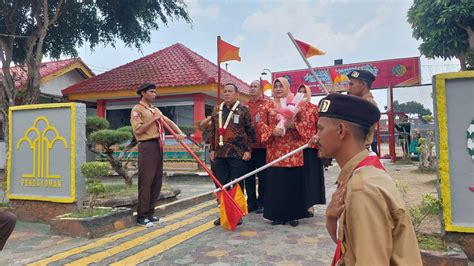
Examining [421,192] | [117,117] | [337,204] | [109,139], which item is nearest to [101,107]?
[117,117]

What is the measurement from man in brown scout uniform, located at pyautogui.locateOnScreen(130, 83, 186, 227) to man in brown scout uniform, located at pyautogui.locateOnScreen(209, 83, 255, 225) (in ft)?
1.83

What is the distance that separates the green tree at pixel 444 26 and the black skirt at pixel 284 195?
7692 millimetres

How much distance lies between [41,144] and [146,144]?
1612 millimetres

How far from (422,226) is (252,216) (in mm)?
2149

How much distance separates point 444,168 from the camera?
3.13 m

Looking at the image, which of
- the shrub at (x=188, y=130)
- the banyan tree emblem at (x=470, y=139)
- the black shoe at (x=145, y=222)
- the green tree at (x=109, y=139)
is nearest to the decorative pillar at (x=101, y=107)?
the shrub at (x=188, y=130)

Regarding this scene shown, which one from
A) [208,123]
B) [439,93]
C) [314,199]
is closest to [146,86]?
[208,123]

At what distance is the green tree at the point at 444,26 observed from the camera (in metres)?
9.82

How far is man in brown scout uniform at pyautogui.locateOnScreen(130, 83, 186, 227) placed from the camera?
4.50 m

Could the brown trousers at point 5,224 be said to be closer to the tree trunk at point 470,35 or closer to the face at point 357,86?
the face at point 357,86

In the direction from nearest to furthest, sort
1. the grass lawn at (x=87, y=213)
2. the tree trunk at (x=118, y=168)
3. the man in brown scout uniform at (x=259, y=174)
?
the grass lawn at (x=87, y=213)
the man in brown scout uniform at (x=259, y=174)
the tree trunk at (x=118, y=168)

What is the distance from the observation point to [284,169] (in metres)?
4.45

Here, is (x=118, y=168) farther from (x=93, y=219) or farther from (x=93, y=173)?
(x=93, y=219)

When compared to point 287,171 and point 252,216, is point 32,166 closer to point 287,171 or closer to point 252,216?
point 252,216
